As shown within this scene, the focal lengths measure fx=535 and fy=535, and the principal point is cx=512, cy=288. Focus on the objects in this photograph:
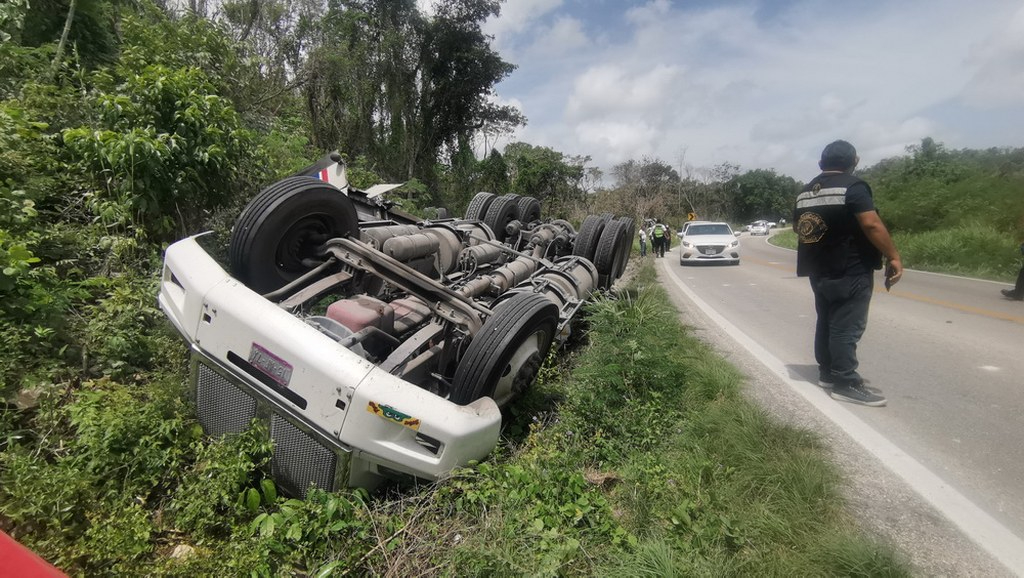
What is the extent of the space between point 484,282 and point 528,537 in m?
2.48

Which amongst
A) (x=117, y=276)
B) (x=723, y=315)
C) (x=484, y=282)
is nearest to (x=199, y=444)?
(x=117, y=276)

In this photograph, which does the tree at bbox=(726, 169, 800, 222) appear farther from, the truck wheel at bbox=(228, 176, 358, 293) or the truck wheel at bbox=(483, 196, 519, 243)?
the truck wheel at bbox=(228, 176, 358, 293)

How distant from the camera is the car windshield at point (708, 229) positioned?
15.9 meters

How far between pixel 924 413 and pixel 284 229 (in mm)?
4154

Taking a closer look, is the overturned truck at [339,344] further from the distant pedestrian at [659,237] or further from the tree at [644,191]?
the tree at [644,191]

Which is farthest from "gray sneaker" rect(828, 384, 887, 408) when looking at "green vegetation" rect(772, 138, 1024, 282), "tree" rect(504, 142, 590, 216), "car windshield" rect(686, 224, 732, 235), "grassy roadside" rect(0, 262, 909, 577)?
"tree" rect(504, 142, 590, 216)

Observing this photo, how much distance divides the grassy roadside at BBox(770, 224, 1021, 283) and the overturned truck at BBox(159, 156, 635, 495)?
34.6ft

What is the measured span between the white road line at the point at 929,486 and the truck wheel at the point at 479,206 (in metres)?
4.63

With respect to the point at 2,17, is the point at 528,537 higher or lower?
lower

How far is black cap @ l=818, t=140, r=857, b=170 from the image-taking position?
361 centimetres

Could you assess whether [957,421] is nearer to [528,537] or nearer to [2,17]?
[528,537]

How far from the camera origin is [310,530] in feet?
7.10

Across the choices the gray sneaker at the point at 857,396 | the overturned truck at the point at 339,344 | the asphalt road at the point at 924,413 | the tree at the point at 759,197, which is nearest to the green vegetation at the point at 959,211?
the asphalt road at the point at 924,413

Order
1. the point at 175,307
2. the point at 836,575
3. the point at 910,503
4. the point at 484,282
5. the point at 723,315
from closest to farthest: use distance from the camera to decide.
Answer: the point at 836,575 → the point at 910,503 → the point at 175,307 → the point at 484,282 → the point at 723,315
